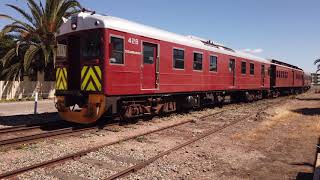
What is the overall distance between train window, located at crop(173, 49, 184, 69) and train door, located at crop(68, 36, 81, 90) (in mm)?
4053

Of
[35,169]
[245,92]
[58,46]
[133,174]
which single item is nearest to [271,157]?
[133,174]

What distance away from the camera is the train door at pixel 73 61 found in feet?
42.4

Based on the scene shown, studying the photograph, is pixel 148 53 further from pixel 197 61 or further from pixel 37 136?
pixel 37 136

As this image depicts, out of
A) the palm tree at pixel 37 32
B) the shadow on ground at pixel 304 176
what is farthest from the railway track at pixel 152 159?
the palm tree at pixel 37 32

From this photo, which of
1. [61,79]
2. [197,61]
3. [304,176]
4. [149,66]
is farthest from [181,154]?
[197,61]

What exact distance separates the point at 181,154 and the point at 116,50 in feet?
15.0

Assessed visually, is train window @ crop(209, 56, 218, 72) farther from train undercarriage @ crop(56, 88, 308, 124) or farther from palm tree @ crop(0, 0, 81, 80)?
palm tree @ crop(0, 0, 81, 80)

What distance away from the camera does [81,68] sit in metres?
12.2

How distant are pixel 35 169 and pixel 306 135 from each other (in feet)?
27.8

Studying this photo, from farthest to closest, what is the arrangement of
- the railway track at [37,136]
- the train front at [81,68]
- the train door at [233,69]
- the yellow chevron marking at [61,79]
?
the train door at [233,69] < the yellow chevron marking at [61,79] < the train front at [81,68] < the railway track at [37,136]

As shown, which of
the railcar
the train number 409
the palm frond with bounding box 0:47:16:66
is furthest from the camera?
the railcar

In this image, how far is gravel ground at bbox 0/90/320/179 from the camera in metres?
7.08

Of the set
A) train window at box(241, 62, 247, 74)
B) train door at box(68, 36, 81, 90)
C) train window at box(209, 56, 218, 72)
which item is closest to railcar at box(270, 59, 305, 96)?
train window at box(241, 62, 247, 74)

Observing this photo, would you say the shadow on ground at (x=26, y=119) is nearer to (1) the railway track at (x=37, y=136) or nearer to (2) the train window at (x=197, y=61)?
(1) the railway track at (x=37, y=136)
